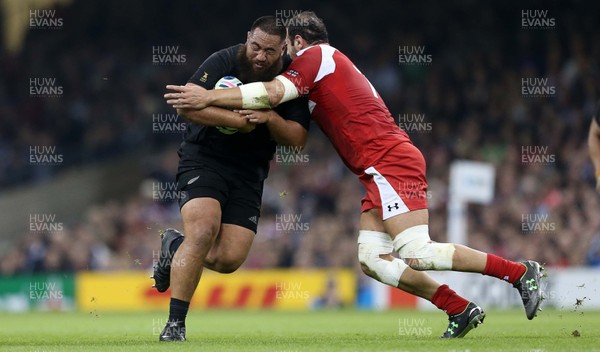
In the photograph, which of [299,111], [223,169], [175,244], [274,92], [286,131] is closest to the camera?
[274,92]

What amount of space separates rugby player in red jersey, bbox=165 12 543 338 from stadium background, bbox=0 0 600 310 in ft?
31.0

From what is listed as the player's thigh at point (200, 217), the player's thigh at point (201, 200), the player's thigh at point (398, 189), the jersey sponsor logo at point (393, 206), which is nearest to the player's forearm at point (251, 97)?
the player's thigh at point (201, 200)

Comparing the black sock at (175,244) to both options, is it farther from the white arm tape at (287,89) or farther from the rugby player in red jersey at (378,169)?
the white arm tape at (287,89)

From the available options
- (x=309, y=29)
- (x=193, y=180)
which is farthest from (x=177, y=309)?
(x=309, y=29)

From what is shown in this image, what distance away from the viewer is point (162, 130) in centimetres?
2753

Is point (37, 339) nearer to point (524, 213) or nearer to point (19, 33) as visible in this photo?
point (524, 213)

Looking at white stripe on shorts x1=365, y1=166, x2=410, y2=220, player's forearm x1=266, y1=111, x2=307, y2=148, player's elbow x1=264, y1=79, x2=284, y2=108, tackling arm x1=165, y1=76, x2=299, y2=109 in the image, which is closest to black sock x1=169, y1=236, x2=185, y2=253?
player's forearm x1=266, y1=111, x2=307, y2=148

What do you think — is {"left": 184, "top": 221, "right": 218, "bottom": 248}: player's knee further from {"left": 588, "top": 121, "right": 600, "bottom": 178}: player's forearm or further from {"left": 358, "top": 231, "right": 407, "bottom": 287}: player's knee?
{"left": 588, "top": 121, "right": 600, "bottom": 178}: player's forearm

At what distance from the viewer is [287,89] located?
900 cm

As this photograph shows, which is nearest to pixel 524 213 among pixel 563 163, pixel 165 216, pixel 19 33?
pixel 563 163

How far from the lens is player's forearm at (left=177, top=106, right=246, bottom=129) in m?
9.00

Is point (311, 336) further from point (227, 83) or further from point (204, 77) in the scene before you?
point (204, 77)

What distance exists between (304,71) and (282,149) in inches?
544

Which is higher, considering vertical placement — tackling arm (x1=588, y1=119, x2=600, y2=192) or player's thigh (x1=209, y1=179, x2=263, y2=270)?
tackling arm (x1=588, y1=119, x2=600, y2=192)
